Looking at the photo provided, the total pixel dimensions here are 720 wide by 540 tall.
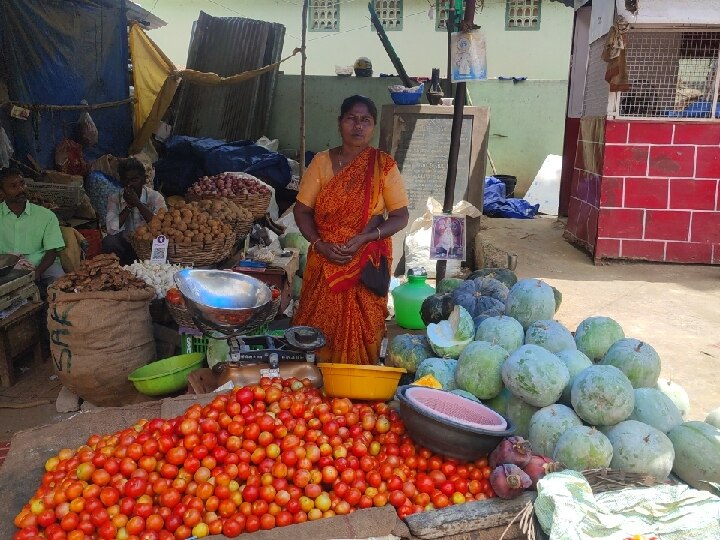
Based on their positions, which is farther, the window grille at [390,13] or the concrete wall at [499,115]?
the window grille at [390,13]

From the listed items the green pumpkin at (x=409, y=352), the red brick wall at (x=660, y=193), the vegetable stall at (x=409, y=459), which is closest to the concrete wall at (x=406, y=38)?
the red brick wall at (x=660, y=193)

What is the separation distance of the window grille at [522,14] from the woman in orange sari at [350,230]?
11.6 m

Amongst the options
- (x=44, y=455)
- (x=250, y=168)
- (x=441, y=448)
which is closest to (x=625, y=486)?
(x=441, y=448)

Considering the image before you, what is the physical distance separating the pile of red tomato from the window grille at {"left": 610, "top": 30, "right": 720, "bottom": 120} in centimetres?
559

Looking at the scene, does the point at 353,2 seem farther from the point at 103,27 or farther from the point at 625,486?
the point at 625,486

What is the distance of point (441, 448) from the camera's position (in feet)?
7.45

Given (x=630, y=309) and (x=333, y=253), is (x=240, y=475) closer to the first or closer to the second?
(x=333, y=253)

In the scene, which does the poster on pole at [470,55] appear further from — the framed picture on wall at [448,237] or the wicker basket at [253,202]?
the wicker basket at [253,202]

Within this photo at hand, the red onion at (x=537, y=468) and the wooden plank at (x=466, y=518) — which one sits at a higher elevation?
the red onion at (x=537, y=468)

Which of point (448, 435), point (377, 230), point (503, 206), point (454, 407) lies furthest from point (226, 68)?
point (448, 435)

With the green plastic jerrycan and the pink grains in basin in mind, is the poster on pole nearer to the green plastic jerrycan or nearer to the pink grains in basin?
the green plastic jerrycan

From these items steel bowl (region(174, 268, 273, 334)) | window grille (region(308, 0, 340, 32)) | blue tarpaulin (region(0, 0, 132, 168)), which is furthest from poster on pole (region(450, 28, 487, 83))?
window grille (region(308, 0, 340, 32))

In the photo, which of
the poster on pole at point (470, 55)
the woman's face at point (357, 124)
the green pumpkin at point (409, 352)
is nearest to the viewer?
the green pumpkin at point (409, 352)

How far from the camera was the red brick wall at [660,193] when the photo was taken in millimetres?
6637
